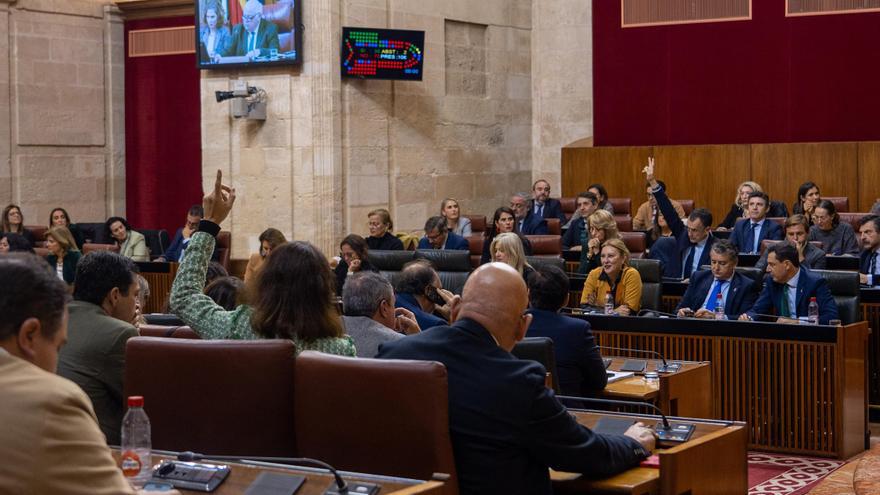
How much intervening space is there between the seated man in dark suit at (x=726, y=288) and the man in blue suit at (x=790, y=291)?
0.19m

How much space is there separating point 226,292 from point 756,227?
247 inches

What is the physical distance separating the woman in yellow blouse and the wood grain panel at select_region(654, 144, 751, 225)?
231 inches

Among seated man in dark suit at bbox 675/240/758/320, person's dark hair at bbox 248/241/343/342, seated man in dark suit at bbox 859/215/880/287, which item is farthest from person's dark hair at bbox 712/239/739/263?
person's dark hair at bbox 248/241/343/342

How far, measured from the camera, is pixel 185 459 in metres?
3.22

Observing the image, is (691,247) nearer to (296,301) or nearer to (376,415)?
(296,301)

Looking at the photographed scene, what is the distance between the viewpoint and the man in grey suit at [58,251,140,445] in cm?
382

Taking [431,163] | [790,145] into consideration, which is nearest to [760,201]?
[790,145]

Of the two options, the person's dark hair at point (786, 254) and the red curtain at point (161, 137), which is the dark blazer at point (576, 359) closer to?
the person's dark hair at point (786, 254)

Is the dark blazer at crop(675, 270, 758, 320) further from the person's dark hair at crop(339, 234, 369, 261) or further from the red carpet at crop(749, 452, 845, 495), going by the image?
the person's dark hair at crop(339, 234, 369, 261)

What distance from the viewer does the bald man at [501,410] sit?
127 inches

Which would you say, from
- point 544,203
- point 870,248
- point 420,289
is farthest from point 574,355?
point 544,203

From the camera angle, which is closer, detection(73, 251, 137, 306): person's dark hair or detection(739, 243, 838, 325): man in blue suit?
detection(73, 251, 137, 306): person's dark hair

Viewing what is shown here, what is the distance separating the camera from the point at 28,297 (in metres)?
2.23

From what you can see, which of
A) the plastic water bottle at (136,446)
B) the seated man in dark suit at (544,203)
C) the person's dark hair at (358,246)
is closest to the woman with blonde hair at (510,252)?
the person's dark hair at (358,246)
